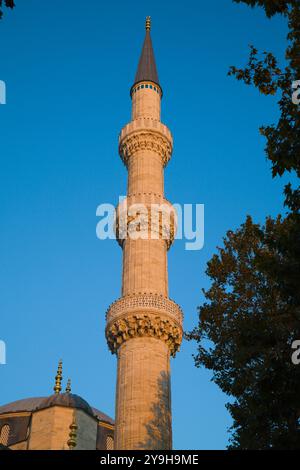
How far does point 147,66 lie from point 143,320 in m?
14.5

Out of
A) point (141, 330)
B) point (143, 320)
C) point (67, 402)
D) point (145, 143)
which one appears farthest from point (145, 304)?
point (145, 143)

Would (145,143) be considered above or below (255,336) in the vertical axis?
above

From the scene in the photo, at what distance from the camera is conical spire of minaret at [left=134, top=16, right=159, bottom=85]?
3159 centimetres

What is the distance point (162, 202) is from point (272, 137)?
15.0 m

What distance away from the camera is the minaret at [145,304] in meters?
21.3

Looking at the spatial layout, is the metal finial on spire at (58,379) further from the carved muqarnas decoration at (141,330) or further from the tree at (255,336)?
the tree at (255,336)

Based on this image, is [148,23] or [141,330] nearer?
[141,330]

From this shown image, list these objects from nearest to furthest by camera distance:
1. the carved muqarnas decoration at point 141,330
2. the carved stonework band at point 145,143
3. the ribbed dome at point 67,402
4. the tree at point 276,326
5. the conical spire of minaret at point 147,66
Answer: the tree at point 276,326, the carved muqarnas decoration at point 141,330, the ribbed dome at point 67,402, the carved stonework band at point 145,143, the conical spire of minaret at point 147,66

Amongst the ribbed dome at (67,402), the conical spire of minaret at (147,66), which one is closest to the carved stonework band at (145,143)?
the conical spire of minaret at (147,66)

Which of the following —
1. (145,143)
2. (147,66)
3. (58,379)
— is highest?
(147,66)

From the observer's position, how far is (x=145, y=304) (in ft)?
77.4

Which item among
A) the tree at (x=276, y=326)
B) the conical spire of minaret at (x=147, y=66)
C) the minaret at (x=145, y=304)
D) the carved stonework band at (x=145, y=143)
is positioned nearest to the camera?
the tree at (x=276, y=326)

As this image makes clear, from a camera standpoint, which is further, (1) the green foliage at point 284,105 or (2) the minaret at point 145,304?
(2) the minaret at point 145,304

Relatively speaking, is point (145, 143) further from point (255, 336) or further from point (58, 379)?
point (255, 336)
